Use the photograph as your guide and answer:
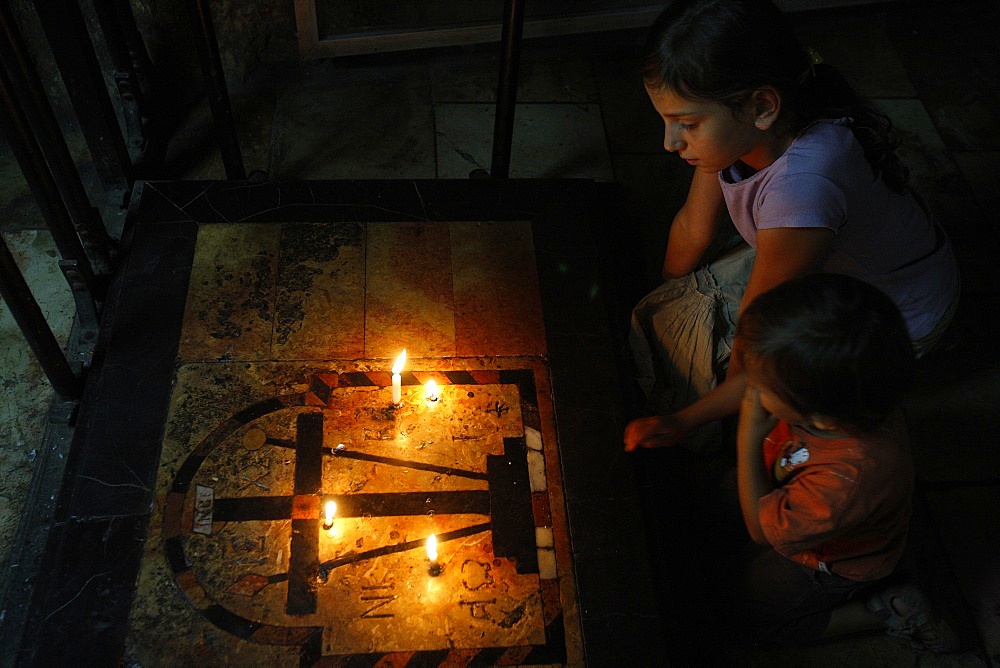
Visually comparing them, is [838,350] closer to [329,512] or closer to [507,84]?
[329,512]

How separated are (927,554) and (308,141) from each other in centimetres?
277

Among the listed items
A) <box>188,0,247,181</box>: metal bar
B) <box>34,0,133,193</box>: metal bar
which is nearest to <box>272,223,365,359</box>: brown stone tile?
<box>188,0,247,181</box>: metal bar

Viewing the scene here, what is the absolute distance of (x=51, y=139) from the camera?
233 centimetres

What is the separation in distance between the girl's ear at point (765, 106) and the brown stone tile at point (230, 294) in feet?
5.08

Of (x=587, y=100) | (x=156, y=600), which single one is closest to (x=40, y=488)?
(x=156, y=600)

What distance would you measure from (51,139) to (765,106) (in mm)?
1994

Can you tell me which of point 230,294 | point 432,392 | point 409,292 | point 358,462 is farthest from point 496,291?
point 230,294

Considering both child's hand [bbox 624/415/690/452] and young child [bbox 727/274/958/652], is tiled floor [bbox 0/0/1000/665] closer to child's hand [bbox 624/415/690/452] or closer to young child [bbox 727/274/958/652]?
child's hand [bbox 624/415/690/452]

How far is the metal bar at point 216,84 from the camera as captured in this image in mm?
2553

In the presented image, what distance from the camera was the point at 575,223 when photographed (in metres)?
2.83

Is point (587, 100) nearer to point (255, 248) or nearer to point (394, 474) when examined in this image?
point (255, 248)

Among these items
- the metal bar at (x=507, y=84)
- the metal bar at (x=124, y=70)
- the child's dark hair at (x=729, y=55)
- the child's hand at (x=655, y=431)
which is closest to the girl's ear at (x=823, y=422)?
the child's hand at (x=655, y=431)

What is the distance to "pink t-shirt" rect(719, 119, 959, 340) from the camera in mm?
1801

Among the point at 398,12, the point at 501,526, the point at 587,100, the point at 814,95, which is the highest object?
the point at 398,12
